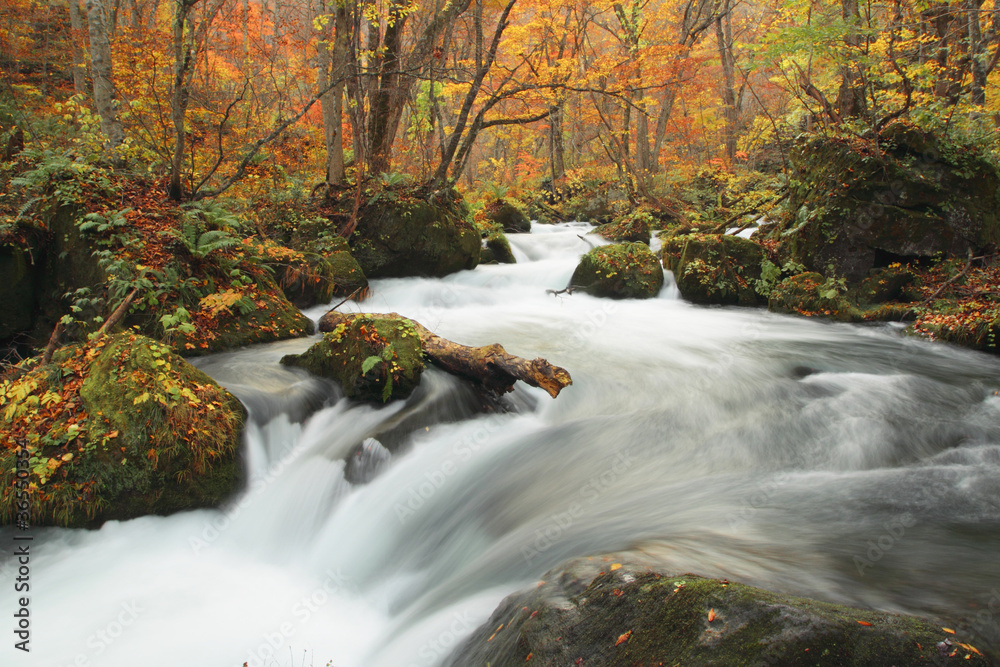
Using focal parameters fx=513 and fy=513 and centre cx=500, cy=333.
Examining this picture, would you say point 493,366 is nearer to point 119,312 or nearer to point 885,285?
point 119,312

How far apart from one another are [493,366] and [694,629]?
12.0 feet

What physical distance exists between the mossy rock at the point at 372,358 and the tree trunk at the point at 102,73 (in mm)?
5213

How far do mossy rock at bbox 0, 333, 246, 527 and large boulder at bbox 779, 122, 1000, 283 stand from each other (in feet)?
31.9

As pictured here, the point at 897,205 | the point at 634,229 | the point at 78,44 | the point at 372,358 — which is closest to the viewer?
the point at 372,358

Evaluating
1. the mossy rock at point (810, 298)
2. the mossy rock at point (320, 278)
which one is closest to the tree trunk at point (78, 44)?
the mossy rock at point (320, 278)

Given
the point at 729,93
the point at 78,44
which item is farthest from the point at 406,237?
the point at 729,93

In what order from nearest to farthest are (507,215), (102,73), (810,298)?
(102,73)
(810,298)
(507,215)

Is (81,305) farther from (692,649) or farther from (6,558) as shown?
(692,649)

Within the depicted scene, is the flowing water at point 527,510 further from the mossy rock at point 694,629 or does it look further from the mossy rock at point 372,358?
the mossy rock at point 694,629

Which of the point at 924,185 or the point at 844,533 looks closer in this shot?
the point at 844,533

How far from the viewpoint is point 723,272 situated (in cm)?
1016

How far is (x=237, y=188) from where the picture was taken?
35.5 ft

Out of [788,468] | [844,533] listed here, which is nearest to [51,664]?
[844,533]

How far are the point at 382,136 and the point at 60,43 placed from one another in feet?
37.7
